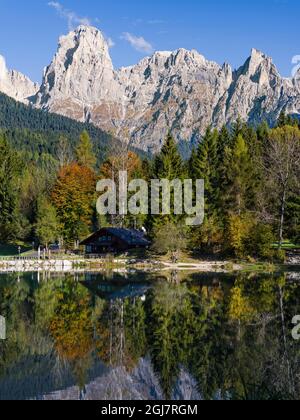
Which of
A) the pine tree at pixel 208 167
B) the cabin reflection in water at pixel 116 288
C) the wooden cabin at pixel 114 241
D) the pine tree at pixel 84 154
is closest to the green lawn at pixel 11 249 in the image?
the wooden cabin at pixel 114 241

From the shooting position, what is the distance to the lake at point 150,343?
1683cm

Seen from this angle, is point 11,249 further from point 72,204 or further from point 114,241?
point 114,241

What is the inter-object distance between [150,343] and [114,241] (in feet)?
143

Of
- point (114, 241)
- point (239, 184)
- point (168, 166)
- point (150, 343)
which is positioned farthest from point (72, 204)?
point (150, 343)

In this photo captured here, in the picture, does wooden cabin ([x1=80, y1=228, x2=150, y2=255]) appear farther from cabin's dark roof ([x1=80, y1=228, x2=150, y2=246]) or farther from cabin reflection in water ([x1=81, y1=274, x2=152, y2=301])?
cabin reflection in water ([x1=81, y1=274, x2=152, y2=301])

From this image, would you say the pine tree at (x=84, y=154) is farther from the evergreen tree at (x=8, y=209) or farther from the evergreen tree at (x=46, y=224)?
the evergreen tree at (x=46, y=224)

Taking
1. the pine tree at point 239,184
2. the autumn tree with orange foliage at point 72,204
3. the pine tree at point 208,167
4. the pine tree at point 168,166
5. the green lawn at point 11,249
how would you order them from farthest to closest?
the green lawn at point 11,249 → the autumn tree with orange foliage at point 72,204 → the pine tree at point 208,167 → the pine tree at point 168,166 → the pine tree at point 239,184

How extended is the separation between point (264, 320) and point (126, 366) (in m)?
9.95

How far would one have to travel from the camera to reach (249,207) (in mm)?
63969

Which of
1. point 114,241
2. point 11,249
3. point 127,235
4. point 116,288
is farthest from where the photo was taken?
point 11,249

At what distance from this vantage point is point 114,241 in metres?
65.9

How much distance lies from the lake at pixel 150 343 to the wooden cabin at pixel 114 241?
2439cm
